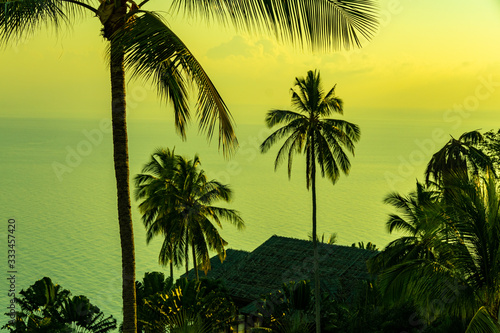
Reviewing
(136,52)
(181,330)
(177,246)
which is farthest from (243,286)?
(136,52)

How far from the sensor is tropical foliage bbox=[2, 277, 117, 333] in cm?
1712

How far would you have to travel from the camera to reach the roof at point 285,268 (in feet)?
84.6

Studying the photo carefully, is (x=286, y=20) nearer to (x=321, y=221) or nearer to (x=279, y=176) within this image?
(x=321, y=221)

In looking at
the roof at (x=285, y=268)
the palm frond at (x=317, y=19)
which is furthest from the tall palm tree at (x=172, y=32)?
the roof at (x=285, y=268)

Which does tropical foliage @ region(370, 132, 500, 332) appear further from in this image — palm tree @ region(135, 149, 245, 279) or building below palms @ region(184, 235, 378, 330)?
palm tree @ region(135, 149, 245, 279)

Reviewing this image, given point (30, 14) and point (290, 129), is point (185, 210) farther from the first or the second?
point (30, 14)

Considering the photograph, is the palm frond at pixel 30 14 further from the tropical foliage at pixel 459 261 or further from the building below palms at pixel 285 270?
the building below palms at pixel 285 270

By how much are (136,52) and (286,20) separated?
6.95ft

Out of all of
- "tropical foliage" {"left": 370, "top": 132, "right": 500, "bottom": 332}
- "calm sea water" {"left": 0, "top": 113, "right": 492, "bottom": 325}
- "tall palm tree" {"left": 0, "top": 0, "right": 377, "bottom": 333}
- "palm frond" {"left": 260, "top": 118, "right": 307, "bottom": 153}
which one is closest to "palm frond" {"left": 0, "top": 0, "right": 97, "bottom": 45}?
"tall palm tree" {"left": 0, "top": 0, "right": 377, "bottom": 333}

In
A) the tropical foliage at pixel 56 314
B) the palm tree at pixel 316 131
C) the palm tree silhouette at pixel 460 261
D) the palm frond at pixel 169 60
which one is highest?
the palm tree at pixel 316 131

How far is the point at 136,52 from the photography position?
7.39 meters

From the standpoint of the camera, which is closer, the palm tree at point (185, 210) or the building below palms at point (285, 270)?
the building below palms at point (285, 270)

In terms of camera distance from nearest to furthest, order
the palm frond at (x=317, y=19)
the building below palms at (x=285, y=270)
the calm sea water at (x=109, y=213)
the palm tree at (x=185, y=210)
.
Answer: the palm frond at (x=317, y=19)
the building below palms at (x=285, y=270)
the palm tree at (x=185, y=210)
the calm sea water at (x=109, y=213)

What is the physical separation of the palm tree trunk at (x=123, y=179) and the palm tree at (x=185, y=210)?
16453mm
